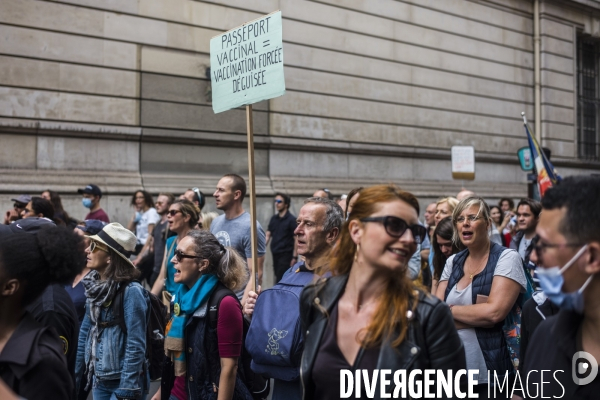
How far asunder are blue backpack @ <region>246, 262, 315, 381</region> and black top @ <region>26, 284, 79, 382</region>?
92cm

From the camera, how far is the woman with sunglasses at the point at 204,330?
4.32 metres

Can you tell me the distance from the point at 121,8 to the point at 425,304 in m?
11.6

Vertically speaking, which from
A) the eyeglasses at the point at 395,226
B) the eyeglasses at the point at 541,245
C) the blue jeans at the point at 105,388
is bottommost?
the blue jeans at the point at 105,388

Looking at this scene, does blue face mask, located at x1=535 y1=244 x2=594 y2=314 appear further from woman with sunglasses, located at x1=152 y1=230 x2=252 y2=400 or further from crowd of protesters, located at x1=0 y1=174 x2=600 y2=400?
woman with sunglasses, located at x1=152 y1=230 x2=252 y2=400

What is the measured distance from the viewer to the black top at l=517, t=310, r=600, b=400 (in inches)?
94.7

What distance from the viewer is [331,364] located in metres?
2.77

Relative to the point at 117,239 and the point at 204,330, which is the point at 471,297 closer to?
the point at 204,330

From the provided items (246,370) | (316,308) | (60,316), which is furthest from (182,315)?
(316,308)

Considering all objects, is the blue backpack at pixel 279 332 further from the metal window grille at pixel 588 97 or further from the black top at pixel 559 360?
the metal window grille at pixel 588 97

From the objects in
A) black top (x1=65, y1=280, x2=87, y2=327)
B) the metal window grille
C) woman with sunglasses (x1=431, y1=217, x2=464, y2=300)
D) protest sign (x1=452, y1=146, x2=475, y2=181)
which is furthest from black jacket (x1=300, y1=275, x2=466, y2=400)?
the metal window grille

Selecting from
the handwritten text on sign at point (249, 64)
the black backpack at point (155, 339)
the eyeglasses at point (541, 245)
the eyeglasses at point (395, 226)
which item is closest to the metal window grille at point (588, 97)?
the handwritten text on sign at point (249, 64)

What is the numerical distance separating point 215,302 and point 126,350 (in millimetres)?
660

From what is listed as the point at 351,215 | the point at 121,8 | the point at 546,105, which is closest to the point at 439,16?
the point at 546,105

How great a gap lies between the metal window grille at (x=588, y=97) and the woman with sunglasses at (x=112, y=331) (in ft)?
69.3
